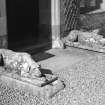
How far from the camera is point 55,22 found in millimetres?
9789

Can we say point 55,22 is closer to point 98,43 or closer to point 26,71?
point 98,43

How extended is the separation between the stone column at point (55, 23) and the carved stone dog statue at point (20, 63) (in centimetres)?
346

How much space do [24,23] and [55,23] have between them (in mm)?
1398

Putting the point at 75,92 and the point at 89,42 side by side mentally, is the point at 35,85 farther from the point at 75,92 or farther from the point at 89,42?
the point at 89,42

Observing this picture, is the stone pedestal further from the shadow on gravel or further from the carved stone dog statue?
the shadow on gravel

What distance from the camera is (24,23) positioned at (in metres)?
10.4

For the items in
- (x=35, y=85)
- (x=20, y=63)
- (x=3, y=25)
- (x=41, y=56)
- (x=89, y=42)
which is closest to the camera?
(x=35, y=85)

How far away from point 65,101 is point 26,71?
3.71 ft

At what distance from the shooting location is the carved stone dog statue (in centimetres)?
577

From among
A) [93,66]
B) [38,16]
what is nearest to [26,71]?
[93,66]

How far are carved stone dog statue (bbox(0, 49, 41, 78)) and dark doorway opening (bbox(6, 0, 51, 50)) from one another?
11.0ft

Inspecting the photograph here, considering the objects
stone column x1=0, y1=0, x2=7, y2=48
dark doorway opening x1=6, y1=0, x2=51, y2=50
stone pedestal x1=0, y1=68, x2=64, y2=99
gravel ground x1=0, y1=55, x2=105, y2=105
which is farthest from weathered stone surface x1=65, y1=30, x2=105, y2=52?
stone pedestal x1=0, y1=68, x2=64, y2=99

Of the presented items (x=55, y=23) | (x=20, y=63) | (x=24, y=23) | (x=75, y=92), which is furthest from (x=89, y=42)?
(x=20, y=63)

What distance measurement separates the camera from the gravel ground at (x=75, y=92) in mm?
5387
